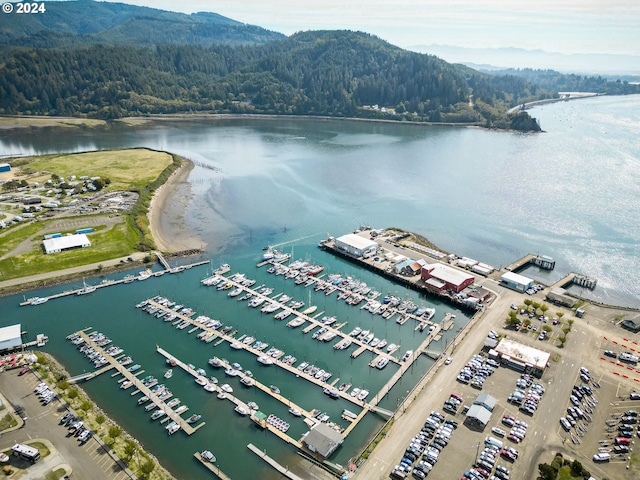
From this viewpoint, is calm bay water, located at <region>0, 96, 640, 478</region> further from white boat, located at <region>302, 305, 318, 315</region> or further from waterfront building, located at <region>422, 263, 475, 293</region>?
waterfront building, located at <region>422, 263, 475, 293</region>

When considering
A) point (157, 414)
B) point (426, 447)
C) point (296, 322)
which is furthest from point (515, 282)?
point (157, 414)

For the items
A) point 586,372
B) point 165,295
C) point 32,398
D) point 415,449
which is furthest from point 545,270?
point 32,398

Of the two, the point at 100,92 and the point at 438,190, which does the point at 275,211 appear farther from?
the point at 100,92

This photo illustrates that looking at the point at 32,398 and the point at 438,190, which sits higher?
the point at 438,190

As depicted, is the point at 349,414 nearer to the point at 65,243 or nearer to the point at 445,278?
the point at 445,278

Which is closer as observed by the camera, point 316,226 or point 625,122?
point 316,226

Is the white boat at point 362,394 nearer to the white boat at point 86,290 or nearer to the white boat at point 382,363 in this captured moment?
the white boat at point 382,363
